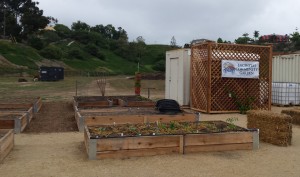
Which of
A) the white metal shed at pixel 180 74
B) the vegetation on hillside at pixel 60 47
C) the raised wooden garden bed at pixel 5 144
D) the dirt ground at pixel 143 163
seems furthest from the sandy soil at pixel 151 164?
the vegetation on hillside at pixel 60 47

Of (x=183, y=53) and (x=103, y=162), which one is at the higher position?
(x=183, y=53)

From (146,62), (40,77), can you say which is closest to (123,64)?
(146,62)

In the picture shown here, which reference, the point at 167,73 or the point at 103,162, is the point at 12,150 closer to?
the point at 103,162

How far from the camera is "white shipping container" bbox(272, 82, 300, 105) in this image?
53.8ft

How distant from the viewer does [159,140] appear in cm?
639

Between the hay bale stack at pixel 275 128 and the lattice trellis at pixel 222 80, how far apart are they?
5.39 metres

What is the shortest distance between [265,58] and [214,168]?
31.3 feet

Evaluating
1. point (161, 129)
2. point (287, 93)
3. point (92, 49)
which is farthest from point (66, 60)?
point (161, 129)

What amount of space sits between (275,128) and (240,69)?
20.6ft

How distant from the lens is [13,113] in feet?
33.0

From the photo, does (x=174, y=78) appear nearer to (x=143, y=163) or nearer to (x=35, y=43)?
(x=143, y=163)

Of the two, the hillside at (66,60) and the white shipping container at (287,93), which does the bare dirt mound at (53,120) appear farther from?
the hillside at (66,60)

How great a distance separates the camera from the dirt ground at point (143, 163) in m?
5.38

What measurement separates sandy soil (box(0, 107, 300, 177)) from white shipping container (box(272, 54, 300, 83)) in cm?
1114
